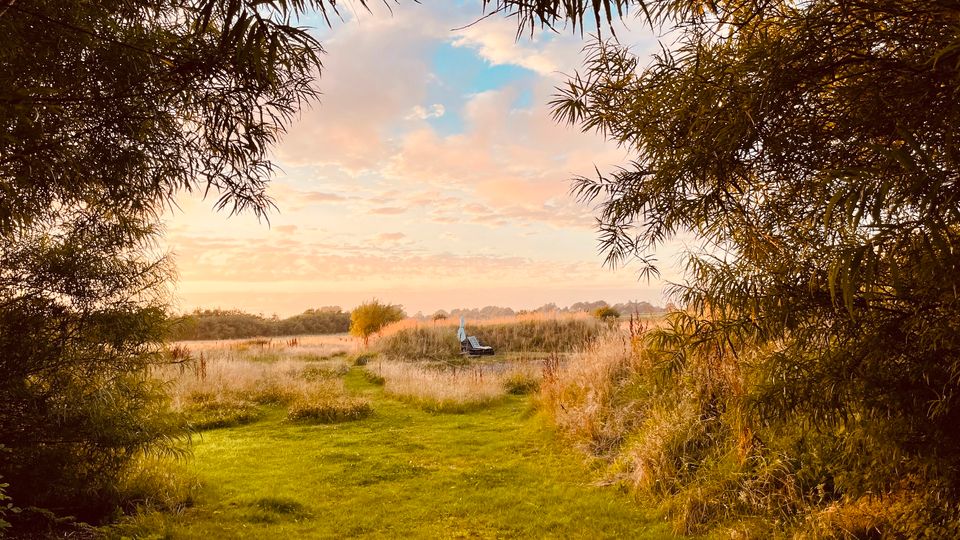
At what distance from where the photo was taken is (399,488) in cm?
693

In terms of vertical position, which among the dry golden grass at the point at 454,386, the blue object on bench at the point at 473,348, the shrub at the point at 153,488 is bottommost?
the shrub at the point at 153,488

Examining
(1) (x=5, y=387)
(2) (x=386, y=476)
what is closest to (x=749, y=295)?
(2) (x=386, y=476)

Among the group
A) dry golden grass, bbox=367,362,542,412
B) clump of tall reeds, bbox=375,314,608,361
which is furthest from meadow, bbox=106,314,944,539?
clump of tall reeds, bbox=375,314,608,361

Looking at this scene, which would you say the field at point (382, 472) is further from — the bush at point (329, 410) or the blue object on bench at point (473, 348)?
the blue object on bench at point (473, 348)

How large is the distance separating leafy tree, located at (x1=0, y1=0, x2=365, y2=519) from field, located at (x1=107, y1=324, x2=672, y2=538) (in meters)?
1.00

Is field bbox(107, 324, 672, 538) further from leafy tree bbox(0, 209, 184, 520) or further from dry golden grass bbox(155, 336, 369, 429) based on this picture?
leafy tree bbox(0, 209, 184, 520)

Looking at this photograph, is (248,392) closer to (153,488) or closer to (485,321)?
(153,488)

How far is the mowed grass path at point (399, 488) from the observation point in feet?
18.3

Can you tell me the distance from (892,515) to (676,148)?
2949 millimetres

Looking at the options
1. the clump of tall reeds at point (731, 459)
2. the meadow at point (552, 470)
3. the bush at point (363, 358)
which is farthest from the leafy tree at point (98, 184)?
the bush at point (363, 358)

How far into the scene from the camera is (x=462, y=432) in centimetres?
988

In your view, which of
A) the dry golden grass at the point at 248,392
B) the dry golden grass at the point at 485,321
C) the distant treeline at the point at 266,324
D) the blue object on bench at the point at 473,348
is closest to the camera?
the dry golden grass at the point at 248,392

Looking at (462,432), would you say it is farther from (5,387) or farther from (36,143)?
(36,143)

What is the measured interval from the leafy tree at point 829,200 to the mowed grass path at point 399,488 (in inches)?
87.6
